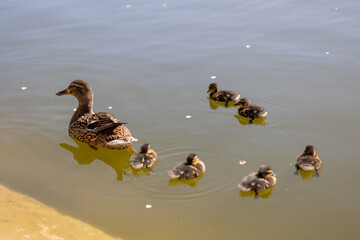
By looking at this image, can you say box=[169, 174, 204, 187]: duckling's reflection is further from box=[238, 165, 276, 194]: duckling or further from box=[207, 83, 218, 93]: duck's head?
box=[207, 83, 218, 93]: duck's head

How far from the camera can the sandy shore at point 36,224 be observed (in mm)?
4797

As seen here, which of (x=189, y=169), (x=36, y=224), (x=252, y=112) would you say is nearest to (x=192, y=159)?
(x=189, y=169)

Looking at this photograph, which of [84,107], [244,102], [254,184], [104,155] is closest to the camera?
[254,184]

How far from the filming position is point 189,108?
7430 millimetres

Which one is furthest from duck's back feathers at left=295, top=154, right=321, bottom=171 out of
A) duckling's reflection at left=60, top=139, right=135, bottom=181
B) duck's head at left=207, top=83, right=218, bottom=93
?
duck's head at left=207, top=83, right=218, bottom=93

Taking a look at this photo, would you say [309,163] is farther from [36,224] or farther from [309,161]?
[36,224]

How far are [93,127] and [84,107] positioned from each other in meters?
0.63

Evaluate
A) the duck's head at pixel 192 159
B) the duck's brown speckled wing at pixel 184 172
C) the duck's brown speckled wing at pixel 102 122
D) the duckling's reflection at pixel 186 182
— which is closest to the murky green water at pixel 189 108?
the duckling's reflection at pixel 186 182

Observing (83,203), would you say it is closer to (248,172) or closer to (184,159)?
(184,159)

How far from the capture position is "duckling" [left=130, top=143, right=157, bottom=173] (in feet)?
19.0

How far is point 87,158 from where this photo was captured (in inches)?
257

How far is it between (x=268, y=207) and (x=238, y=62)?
421 centimetres

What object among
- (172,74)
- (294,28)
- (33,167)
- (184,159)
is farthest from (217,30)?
(33,167)

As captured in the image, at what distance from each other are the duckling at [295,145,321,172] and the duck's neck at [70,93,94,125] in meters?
3.21
